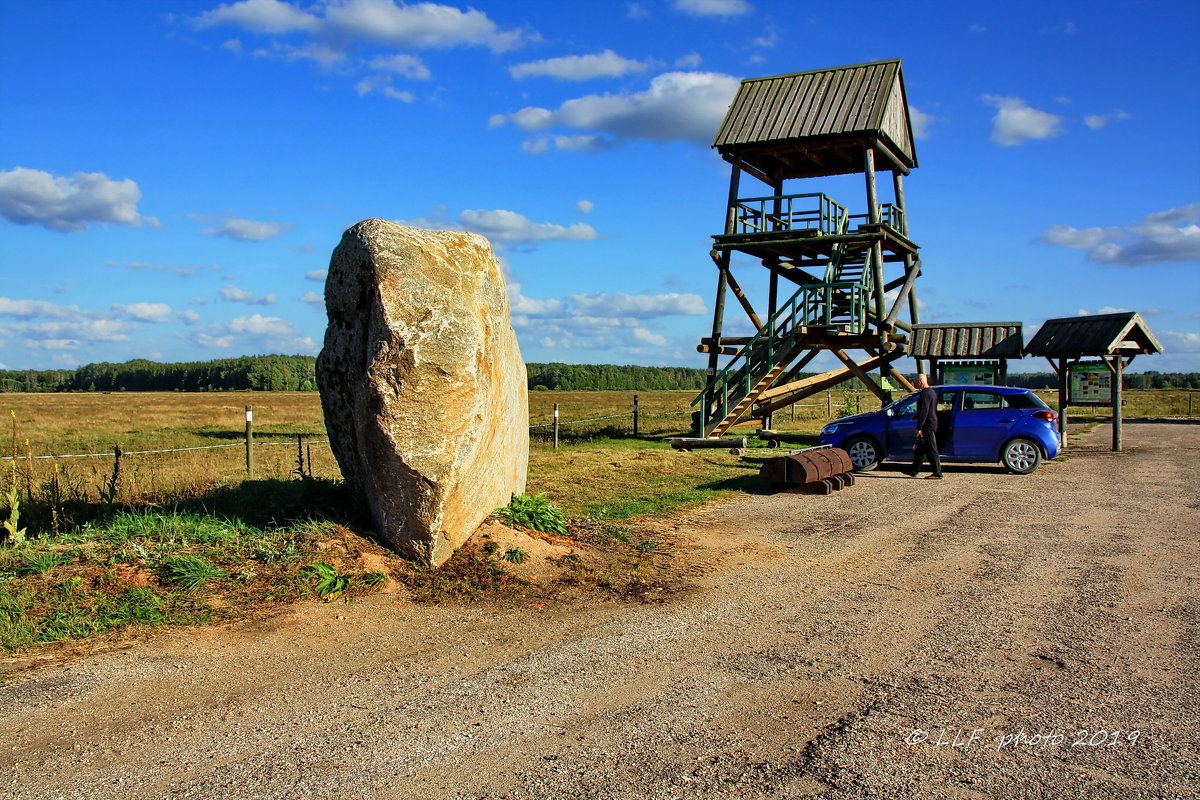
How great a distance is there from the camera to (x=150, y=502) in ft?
33.6

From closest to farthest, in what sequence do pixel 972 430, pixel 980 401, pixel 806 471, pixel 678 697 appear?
1. pixel 678 697
2. pixel 806 471
3. pixel 972 430
4. pixel 980 401

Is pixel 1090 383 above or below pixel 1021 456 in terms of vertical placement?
above

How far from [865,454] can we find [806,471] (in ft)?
12.5

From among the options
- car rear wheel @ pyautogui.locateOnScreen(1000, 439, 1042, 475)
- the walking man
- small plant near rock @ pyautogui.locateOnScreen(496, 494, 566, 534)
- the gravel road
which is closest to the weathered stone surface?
small plant near rock @ pyautogui.locateOnScreen(496, 494, 566, 534)

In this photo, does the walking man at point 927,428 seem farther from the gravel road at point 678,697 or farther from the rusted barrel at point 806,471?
the gravel road at point 678,697

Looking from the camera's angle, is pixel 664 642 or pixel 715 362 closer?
pixel 664 642

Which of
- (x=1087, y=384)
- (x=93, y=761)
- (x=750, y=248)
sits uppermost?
(x=750, y=248)

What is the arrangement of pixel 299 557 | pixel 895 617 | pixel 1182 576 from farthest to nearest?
pixel 1182 576, pixel 299 557, pixel 895 617

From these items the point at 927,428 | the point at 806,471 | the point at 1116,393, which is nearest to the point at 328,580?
the point at 806,471

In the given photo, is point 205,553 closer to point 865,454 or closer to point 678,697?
point 678,697

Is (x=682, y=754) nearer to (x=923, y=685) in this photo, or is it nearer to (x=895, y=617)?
(x=923, y=685)

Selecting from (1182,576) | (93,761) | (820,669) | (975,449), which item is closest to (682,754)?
(820,669)

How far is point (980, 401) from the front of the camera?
1709 cm

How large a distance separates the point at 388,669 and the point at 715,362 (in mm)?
18964
